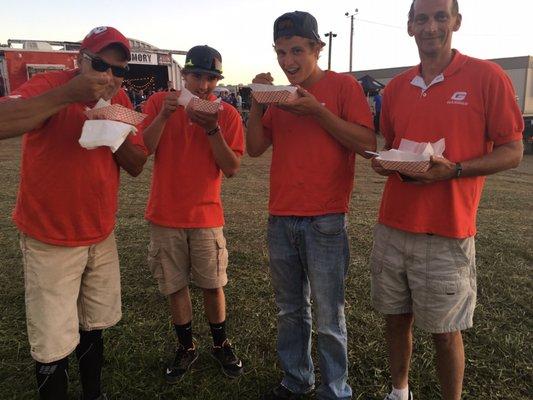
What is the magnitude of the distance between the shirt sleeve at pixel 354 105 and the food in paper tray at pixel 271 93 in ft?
1.07

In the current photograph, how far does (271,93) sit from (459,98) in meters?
0.90

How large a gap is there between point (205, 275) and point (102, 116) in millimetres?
1261

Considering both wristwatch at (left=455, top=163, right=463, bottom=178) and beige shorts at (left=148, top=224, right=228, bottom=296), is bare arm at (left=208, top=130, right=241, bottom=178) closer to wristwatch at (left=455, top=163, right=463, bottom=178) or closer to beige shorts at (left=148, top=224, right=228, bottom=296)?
beige shorts at (left=148, top=224, right=228, bottom=296)

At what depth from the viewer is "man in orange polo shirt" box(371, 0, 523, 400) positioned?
1958 millimetres

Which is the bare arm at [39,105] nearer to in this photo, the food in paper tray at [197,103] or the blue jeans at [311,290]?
the food in paper tray at [197,103]

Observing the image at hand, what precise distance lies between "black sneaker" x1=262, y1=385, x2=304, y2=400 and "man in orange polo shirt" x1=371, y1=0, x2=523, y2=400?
820 mm

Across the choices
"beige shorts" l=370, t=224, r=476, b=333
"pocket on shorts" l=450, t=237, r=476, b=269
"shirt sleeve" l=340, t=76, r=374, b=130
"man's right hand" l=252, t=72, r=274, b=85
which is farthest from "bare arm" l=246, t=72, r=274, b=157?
"pocket on shorts" l=450, t=237, r=476, b=269

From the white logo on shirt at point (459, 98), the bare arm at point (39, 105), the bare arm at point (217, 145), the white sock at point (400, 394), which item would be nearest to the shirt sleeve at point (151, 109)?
the bare arm at point (217, 145)

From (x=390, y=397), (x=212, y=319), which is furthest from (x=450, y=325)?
(x=212, y=319)

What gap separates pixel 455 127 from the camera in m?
2.00

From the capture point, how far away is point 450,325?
2.09 meters

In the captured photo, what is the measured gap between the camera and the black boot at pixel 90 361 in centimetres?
238

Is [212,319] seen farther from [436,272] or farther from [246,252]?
[246,252]

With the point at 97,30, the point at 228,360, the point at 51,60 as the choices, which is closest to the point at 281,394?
the point at 228,360
